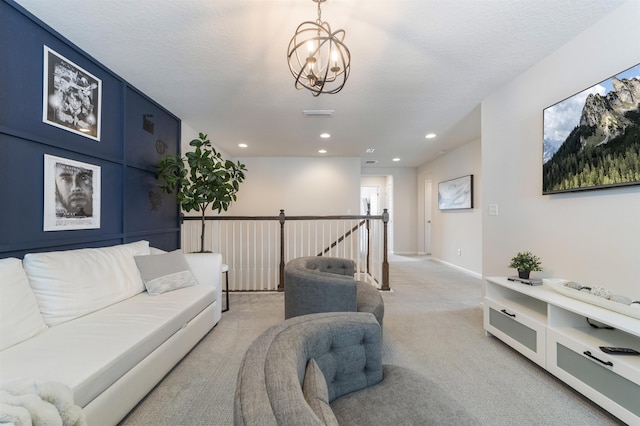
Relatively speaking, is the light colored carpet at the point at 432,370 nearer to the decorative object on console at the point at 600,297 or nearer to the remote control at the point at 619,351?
the remote control at the point at 619,351

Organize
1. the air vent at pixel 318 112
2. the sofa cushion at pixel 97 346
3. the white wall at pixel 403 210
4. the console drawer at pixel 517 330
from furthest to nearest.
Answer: the white wall at pixel 403 210 → the air vent at pixel 318 112 → the console drawer at pixel 517 330 → the sofa cushion at pixel 97 346

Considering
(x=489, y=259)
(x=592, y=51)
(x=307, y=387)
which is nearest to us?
(x=307, y=387)

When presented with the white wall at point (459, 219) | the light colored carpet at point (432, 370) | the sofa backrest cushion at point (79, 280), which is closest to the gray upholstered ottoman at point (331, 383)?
the light colored carpet at point (432, 370)

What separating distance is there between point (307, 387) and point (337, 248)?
515 centimetres

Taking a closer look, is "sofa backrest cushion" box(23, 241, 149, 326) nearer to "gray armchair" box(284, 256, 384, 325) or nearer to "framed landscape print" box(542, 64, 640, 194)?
"gray armchair" box(284, 256, 384, 325)

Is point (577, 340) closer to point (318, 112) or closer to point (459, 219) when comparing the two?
point (318, 112)

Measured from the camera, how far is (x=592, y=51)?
1.98 m

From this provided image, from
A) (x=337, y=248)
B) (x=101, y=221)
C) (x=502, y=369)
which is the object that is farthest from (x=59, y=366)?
(x=337, y=248)

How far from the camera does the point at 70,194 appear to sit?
2199 mm

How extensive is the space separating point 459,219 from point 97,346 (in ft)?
19.4

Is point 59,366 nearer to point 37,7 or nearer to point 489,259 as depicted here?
point 37,7

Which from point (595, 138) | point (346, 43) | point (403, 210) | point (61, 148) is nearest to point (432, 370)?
point (595, 138)

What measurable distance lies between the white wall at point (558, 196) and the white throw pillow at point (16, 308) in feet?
12.0

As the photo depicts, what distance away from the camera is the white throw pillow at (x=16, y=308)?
1393 millimetres
